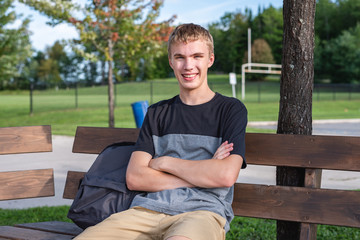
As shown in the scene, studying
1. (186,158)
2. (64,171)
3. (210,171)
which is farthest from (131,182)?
(64,171)

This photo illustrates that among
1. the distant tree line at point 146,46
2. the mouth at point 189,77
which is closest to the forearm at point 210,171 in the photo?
the mouth at point 189,77

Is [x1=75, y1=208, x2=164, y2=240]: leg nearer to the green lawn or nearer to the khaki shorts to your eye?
the khaki shorts

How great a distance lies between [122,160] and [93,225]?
0.45 meters

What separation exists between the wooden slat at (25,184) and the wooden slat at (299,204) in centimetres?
141

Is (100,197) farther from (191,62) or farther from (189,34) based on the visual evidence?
(189,34)

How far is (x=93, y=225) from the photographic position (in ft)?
9.51

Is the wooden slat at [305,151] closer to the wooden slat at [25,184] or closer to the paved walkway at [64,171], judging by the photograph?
the wooden slat at [25,184]

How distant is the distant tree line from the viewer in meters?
13.0

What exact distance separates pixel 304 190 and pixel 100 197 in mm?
1220

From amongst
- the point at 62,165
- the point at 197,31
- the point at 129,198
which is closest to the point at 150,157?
A: the point at 129,198

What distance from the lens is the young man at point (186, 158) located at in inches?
102

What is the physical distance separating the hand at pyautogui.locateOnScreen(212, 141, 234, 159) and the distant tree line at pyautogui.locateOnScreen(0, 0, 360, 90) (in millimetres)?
10203

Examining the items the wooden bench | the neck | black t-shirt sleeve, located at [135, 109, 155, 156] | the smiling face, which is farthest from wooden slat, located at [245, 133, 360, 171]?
black t-shirt sleeve, located at [135, 109, 155, 156]

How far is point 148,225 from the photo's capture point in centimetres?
262
